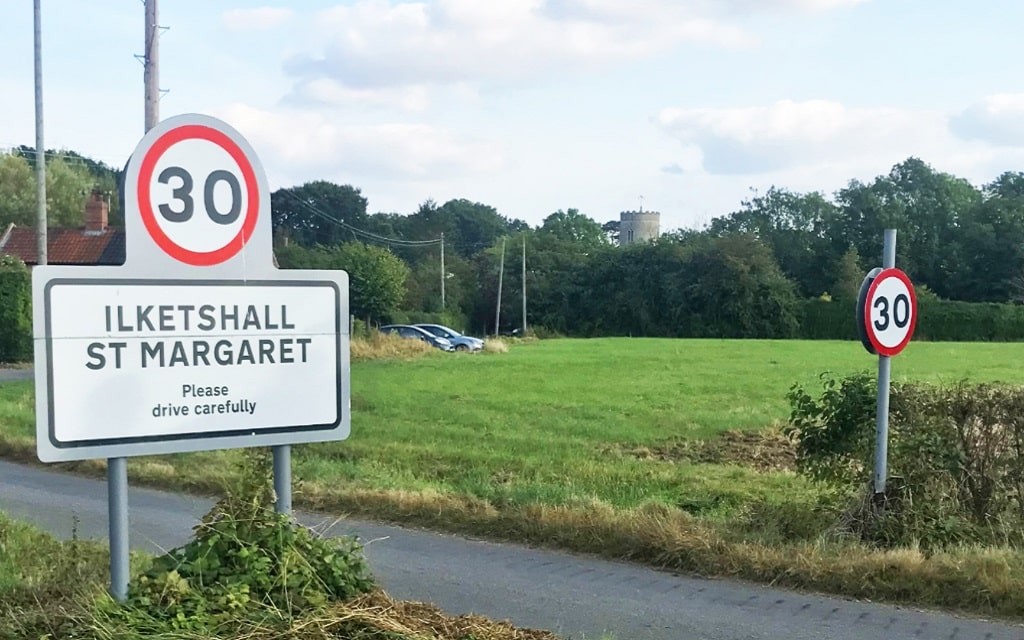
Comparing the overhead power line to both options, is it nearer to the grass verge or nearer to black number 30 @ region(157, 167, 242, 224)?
the grass verge

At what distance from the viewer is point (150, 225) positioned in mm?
3859

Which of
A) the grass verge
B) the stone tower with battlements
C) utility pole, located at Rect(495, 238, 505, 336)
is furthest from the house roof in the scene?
→ the stone tower with battlements

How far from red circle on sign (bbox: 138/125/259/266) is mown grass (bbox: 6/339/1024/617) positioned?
413 cm

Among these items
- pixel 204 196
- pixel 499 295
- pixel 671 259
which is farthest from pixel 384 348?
pixel 671 259

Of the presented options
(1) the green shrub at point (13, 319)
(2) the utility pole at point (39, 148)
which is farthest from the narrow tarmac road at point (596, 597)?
(1) the green shrub at point (13, 319)

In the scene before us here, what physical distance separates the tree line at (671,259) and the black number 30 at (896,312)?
51.0 meters

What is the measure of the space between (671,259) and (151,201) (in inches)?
2856

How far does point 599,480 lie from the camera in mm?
10344

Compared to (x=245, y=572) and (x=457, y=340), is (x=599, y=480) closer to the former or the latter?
(x=245, y=572)

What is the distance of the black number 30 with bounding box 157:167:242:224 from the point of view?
3.90 m

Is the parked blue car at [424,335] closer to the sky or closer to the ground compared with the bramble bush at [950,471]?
closer to the ground

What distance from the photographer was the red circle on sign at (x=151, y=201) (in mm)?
3854

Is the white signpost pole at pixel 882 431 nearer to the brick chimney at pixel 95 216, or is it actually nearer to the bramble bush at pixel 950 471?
the bramble bush at pixel 950 471

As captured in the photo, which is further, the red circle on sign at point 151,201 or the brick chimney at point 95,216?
the brick chimney at point 95,216
